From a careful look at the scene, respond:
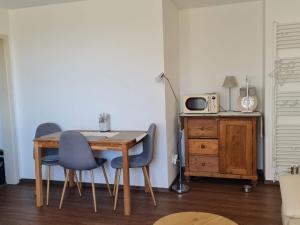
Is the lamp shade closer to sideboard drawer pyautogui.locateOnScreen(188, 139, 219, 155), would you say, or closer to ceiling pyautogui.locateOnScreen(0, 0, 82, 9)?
sideboard drawer pyautogui.locateOnScreen(188, 139, 219, 155)

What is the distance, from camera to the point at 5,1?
12.4 feet

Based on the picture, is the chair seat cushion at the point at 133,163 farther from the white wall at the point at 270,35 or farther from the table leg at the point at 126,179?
the white wall at the point at 270,35

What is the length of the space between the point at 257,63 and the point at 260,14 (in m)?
0.64

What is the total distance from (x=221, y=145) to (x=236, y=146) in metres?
0.18

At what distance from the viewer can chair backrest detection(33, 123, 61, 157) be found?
3.93 meters

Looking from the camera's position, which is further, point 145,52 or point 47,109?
point 47,109

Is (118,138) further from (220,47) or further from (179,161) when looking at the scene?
(220,47)

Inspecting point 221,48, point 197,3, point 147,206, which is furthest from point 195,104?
point 147,206

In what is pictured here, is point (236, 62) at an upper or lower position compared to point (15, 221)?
upper

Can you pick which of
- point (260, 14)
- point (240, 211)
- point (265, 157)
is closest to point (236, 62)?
point (260, 14)

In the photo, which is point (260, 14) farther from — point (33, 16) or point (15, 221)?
point (15, 221)

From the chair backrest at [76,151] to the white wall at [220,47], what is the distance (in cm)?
184

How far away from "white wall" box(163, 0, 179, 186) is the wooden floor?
0.52m

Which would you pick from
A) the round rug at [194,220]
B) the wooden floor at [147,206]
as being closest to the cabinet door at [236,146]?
the wooden floor at [147,206]
